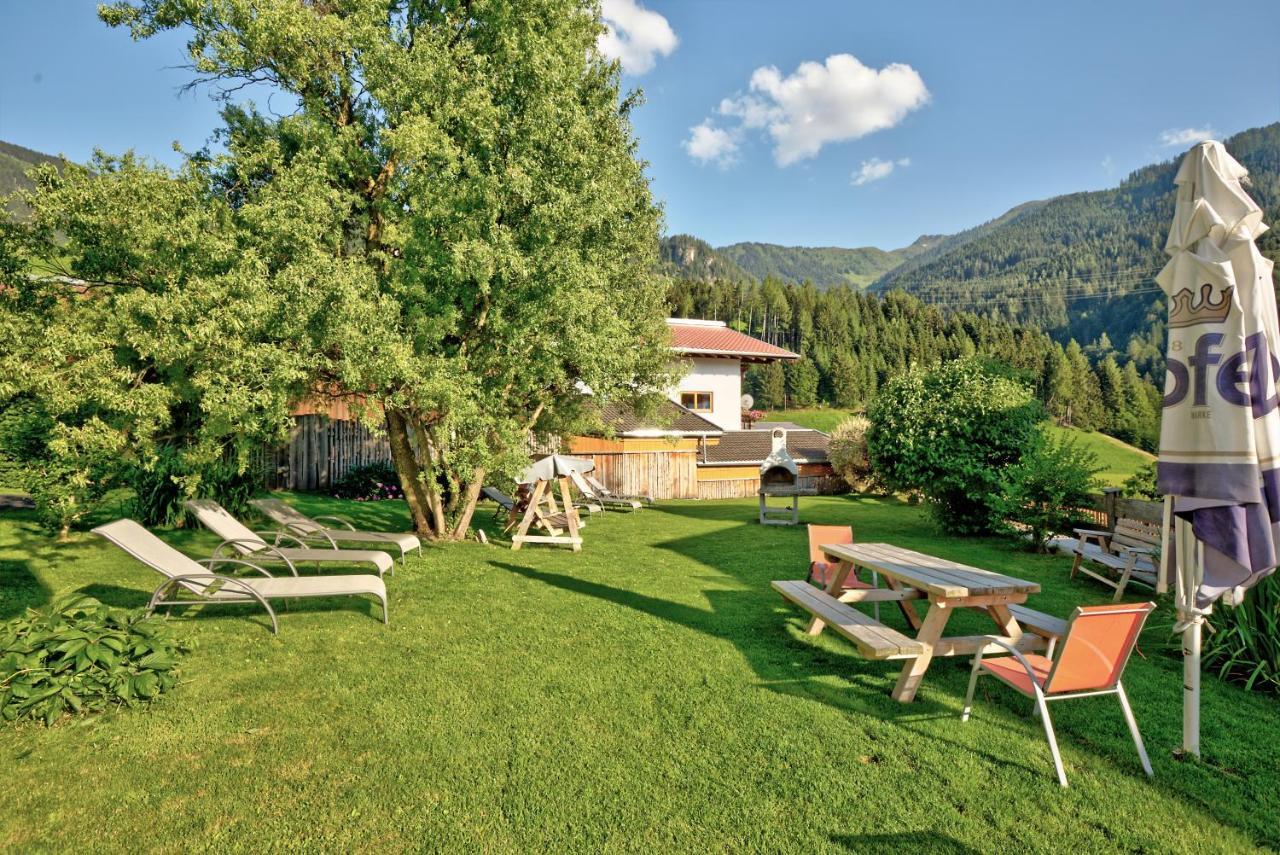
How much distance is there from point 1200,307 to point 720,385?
89.6 ft

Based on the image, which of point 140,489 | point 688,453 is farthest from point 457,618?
point 688,453

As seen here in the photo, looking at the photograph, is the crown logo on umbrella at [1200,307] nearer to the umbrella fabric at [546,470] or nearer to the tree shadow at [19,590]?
the umbrella fabric at [546,470]

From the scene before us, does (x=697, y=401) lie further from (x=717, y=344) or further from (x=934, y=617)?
(x=934, y=617)

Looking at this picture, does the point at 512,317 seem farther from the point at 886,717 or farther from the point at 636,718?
the point at 886,717

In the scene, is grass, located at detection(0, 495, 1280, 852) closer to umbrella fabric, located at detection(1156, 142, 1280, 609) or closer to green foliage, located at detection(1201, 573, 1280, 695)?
green foliage, located at detection(1201, 573, 1280, 695)

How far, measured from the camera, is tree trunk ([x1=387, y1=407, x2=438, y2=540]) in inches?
412

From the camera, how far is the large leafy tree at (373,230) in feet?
25.2

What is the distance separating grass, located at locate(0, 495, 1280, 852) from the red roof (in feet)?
77.5

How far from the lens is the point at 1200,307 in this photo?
382 cm

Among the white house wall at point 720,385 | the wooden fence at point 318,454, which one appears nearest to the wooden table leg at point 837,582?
the wooden fence at point 318,454

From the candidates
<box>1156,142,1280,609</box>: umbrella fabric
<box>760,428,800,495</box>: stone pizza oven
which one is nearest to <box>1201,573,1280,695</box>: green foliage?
<box>1156,142,1280,609</box>: umbrella fabric

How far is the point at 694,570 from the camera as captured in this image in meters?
9.57

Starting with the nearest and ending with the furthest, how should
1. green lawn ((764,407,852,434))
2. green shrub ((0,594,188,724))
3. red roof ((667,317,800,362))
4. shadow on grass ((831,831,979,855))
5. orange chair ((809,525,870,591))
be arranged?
shadow on grass ((831,831,979,855))
green shrub ((0,594,188,724))
orange chair ((809,525,870,591))
red roof ((667,317,800,362))
green lawn ((764,407,852,434))

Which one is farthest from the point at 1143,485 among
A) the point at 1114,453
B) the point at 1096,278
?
the point at 1096,278
